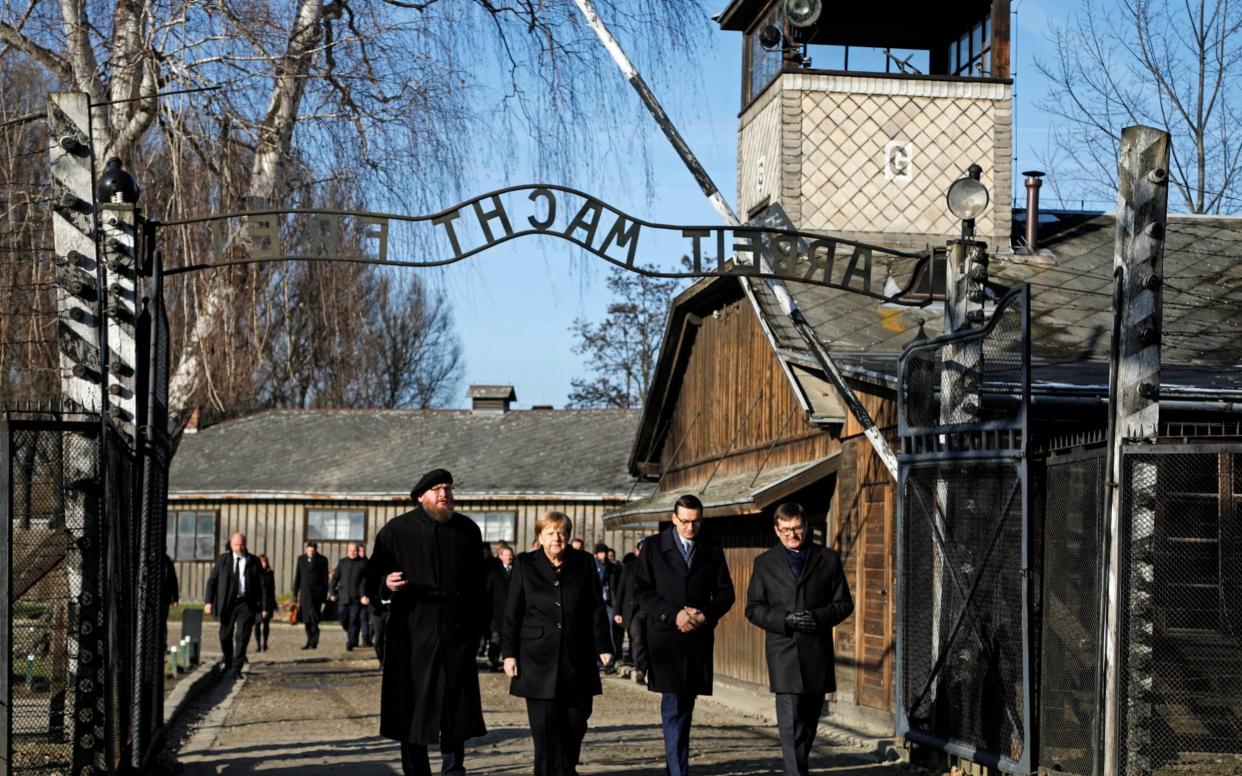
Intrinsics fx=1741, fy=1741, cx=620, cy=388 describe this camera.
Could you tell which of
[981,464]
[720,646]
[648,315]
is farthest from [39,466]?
[648,315]

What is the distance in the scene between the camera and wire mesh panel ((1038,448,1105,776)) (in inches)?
385

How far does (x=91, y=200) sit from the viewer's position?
34.2 feet

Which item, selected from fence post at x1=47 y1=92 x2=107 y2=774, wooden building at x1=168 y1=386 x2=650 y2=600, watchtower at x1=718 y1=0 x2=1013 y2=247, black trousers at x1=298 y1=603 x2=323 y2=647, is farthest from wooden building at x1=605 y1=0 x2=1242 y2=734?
wooden building at x1=168 y1=386 x2=650 y2=600

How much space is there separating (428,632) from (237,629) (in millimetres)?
12928

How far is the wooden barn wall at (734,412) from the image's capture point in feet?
64.6

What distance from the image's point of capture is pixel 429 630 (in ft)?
33.1

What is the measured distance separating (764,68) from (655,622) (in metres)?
13.3

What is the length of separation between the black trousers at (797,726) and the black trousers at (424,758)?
211 cm

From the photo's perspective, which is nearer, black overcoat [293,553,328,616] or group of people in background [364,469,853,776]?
group of people in background [364,469,853,776]

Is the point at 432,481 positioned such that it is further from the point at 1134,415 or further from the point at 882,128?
the point at 882,128

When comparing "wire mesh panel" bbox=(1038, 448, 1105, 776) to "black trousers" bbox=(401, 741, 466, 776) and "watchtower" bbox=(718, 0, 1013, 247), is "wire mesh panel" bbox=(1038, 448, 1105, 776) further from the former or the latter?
"watchtower" bbox=(718, 0, 1013, 247)

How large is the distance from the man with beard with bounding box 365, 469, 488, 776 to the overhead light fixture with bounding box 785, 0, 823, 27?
1148 cm

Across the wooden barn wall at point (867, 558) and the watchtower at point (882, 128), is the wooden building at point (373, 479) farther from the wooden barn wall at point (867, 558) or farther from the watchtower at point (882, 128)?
the wooden barn wall at point (867, 558)

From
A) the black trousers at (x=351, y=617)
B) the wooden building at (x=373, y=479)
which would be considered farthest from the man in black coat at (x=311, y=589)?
the wooden building at (x=373, y=479)
